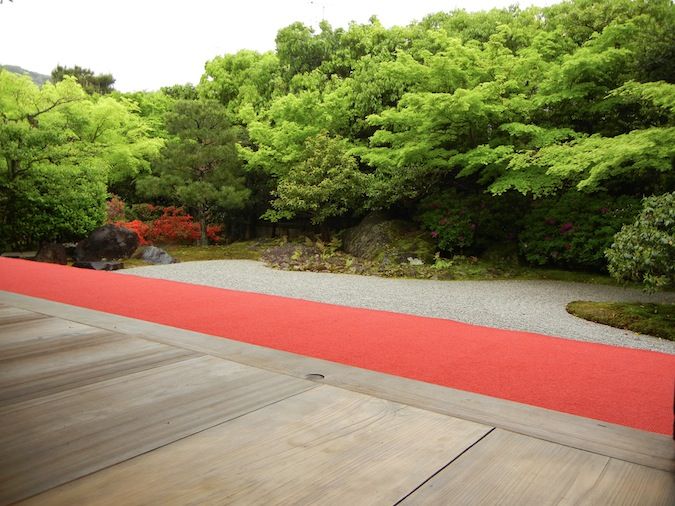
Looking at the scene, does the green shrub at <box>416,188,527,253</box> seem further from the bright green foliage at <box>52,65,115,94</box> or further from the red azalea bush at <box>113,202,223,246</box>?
the bright green foliage at <box>52,65,115,94</box>

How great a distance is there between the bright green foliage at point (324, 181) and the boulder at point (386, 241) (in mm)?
641

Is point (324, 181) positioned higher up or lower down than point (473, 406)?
A: higher up

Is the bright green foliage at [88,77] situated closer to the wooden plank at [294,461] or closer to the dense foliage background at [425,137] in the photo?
the dense foliage background at [425,137]

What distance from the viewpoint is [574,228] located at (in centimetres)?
Result: 739

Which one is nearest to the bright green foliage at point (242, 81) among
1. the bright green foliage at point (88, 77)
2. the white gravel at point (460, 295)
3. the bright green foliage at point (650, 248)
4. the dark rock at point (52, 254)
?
the dark rock at point (52, 254)

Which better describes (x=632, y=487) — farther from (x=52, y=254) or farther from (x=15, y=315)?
(x=52, y=254)

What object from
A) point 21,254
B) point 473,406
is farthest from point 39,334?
point 21,254

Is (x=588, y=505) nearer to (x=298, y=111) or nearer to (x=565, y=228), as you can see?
(x=565, y=228)

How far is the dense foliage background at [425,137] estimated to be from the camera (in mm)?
6770

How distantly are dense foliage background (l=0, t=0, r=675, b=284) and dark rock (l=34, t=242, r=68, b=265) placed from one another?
819 millimetres

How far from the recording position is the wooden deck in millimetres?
805

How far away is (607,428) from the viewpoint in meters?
1.05

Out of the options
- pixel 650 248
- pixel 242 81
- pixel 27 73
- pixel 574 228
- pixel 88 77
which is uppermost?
pixel 88 77

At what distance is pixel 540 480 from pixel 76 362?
4.40 feet
